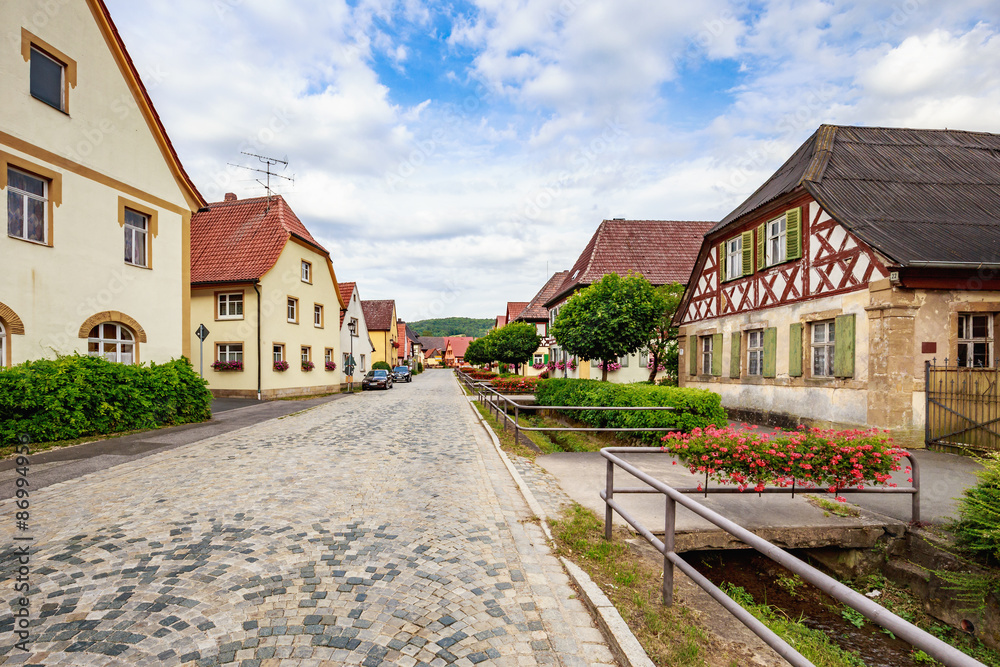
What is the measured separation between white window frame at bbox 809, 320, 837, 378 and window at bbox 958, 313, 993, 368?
2294 mm

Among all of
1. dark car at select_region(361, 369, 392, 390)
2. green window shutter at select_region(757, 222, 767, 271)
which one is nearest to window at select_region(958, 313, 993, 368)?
green window shutter at select_region(757, 222, 767, 271)

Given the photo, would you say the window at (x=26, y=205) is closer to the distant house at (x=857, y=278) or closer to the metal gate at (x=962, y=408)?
the distant house at (x=857, y=278)

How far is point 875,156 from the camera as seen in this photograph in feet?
48.1

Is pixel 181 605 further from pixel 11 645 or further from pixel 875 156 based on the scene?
pixel 875 156

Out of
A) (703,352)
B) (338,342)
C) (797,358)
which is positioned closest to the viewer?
(797,358)

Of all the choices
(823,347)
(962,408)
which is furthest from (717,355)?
(962,408)

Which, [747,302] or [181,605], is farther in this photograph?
[747,302]

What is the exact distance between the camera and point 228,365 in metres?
23.8

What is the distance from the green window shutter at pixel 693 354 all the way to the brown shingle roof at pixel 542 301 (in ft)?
91.4

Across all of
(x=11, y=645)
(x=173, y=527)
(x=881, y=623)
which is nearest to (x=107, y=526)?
(x=173, y=527)

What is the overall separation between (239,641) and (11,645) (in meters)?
1.31

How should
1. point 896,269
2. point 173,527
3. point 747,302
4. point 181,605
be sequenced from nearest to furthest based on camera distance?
1. point 181,605
2. point 173,527
3. point 896,269
4. point 747,302

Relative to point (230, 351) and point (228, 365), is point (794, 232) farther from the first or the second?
point (230, 351)

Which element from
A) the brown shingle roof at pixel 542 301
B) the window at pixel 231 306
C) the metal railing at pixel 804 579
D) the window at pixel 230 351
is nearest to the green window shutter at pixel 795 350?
the metal railing at pixel 804 579
